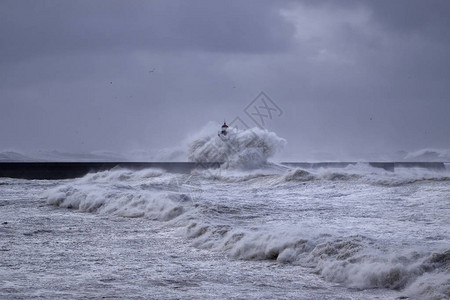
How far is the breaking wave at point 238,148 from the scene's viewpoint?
143ft

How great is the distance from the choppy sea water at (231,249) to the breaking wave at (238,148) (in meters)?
26.0

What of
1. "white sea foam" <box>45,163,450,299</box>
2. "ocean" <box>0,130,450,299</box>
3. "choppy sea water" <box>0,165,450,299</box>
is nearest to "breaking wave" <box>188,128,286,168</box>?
"white sea foam" <box>45,163,450,299</box>

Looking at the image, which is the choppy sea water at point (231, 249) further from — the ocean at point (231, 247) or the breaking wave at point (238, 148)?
the breaking wave at point (238, 148)

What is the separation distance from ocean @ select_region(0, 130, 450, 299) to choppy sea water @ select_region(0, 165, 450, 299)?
0.06 ft

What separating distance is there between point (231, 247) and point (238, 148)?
36.2 metres

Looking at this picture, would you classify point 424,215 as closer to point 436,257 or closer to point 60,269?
point 436,257

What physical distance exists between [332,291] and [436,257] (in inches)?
60.3

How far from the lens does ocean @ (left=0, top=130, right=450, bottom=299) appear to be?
6.65 m

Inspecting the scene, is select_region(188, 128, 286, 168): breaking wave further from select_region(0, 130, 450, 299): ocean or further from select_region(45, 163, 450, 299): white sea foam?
select_region(0, 130, 450, 299): ocean

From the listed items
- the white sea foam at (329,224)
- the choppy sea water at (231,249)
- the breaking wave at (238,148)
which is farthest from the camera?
the breaking wave at (238,148)

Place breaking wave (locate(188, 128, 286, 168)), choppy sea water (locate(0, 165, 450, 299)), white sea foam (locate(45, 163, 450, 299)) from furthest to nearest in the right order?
1. breaking wave (locate(188, 128, 286, 168))
2. white sea foam (locate(45, 163, 450, 299))
3. choppy sea water (locate(0, 165, 450, 299))

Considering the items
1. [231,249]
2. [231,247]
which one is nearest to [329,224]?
[231,247]

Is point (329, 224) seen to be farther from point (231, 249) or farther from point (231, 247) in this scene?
point (231, 249)

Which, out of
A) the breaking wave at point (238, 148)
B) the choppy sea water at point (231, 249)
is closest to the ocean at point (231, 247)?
A: the choppy sea water at point (231, 249)
